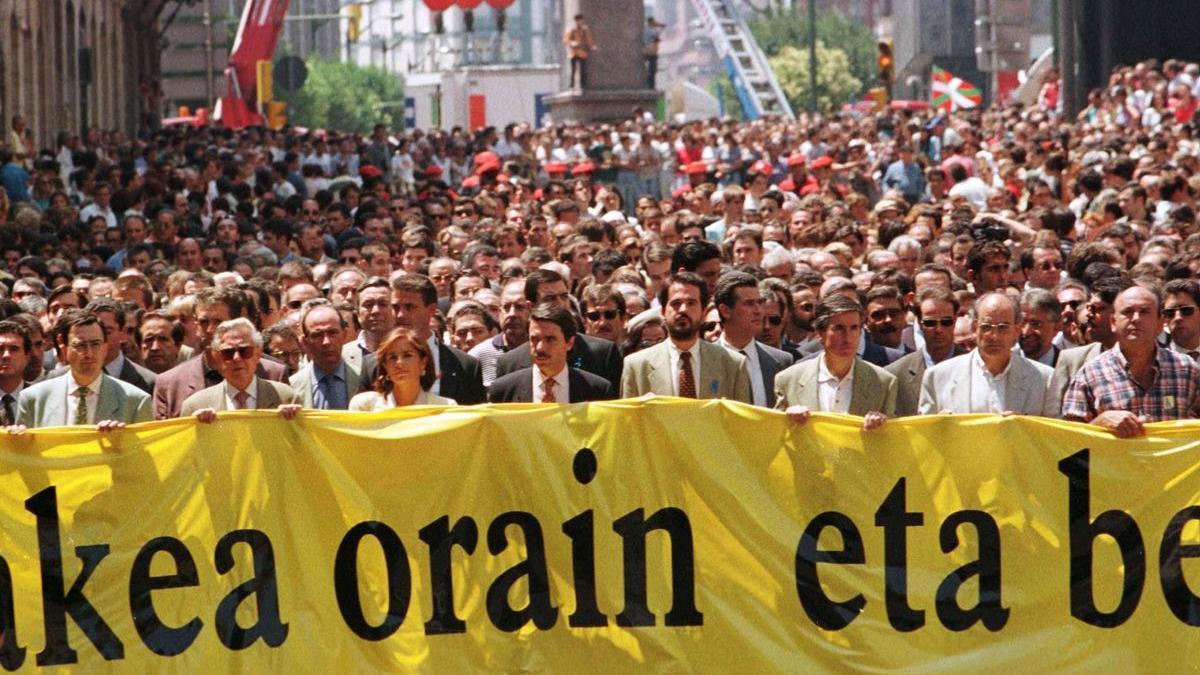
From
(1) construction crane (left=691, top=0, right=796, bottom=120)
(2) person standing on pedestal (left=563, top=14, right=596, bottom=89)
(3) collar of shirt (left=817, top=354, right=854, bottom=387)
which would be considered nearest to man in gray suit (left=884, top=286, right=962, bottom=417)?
(3) collar of shirt (left=817, top=354, right=854, bottom=387)

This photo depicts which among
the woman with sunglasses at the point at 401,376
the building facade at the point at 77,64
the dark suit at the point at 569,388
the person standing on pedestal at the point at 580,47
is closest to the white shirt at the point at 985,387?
the dark suit at the point at 569,388

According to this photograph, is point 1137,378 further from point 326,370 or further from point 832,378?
point 326,370

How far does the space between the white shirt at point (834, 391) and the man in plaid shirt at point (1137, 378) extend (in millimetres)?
966

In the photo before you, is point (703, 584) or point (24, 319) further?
point (24, 319)

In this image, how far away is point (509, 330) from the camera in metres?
13.8

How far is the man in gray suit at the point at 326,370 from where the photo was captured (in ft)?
38.8

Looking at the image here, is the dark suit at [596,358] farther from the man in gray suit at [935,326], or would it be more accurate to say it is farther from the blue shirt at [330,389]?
the man in gray suit at [935,326]

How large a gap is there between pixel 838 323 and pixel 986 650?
2.08 metres

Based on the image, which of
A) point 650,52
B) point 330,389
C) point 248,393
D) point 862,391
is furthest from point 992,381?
point 650,52

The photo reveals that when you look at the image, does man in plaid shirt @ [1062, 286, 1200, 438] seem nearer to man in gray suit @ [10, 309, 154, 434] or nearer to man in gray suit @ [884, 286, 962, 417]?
man in gray suit @ [884, 286, 962, 417]

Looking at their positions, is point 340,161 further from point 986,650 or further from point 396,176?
point 986,650

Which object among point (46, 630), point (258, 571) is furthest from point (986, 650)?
point (46, 630)

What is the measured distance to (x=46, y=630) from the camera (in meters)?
9.62

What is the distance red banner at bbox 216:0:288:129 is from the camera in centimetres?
5569
